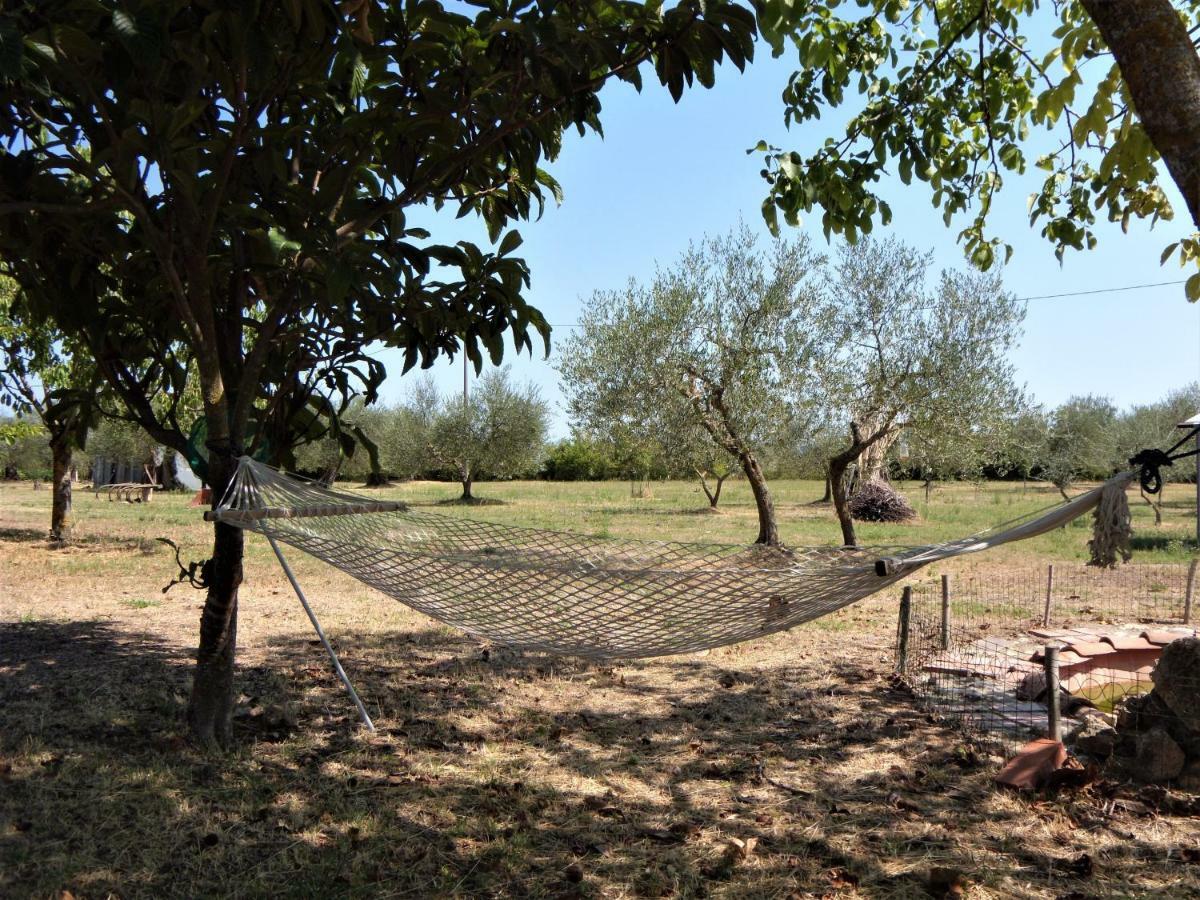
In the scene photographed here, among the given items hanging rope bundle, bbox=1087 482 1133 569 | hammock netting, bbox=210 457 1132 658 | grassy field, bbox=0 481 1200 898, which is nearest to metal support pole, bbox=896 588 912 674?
grassy field, bbox=0 481 1200 898

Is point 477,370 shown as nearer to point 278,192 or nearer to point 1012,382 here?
point 278,192

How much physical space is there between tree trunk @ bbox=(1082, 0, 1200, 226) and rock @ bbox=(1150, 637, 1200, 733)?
208 cm

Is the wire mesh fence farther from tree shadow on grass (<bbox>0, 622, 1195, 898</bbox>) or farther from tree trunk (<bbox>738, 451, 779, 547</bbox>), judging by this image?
tree trunk (<bbox>738, 451, 779, 547</bbox>)

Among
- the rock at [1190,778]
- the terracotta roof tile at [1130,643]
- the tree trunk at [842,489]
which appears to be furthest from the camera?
the tree trunk at [842,489]

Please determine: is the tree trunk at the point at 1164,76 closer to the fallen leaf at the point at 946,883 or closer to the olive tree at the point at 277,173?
the olive tree at the point at 277,173

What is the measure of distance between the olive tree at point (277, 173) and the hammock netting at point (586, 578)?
43 centimetres

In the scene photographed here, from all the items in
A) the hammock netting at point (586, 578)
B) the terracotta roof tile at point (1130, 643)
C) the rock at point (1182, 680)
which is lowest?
the terracotta roof tile at point (1130, 643)

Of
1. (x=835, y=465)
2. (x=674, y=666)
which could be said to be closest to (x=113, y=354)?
(x=674, y=666)

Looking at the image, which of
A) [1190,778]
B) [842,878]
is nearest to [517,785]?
[842,878]

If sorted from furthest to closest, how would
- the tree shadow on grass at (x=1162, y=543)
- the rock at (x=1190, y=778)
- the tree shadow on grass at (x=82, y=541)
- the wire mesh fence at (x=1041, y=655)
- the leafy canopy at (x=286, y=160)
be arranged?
the tree shadow on grass at (x=1162, y=543) → the tree shadow on grass at (x=82, y=541) → the wire mesh fence at (x=1041, y=655) → the rock at (x=1190, y=778) → the leafy canopy at (x=286, y=160)

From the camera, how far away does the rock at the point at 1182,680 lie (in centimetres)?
290

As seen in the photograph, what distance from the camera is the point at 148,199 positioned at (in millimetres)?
2734

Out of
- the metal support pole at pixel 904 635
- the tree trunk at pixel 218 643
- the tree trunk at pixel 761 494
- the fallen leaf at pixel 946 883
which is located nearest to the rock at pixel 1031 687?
the metal support pole at pixel 904 635

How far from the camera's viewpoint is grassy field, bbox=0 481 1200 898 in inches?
85.1
